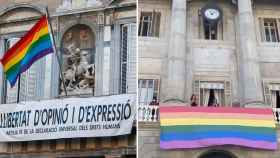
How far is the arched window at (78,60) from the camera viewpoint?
Answer: 47.9ft

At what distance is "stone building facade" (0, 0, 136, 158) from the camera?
45.4 ft

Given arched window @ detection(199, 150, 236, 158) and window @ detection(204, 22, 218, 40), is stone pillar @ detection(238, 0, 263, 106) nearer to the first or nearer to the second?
window @ detection(204, 22, 218, 40)

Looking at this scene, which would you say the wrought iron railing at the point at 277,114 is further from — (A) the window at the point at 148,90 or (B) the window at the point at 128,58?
(B) the window at the point at 128,58

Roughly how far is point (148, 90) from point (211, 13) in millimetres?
4217

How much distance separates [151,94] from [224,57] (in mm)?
3381

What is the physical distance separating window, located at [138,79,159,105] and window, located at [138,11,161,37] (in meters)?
2.12

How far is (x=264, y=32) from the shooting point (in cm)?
1786

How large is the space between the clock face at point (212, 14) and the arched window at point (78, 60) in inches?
202

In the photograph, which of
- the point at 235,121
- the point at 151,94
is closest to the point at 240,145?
the point at 235,121

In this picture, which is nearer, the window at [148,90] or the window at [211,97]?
the window at [148,90]

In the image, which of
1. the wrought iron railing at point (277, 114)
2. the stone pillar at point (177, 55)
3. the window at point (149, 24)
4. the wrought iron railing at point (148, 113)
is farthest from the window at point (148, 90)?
the wrought iron railing at point (277, 114)

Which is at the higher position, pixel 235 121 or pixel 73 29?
pixel 73 29

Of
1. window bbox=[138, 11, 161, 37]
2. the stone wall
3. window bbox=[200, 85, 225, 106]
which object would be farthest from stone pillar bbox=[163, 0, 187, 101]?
the stone wall

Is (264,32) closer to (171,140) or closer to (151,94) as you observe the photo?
(151,94)
